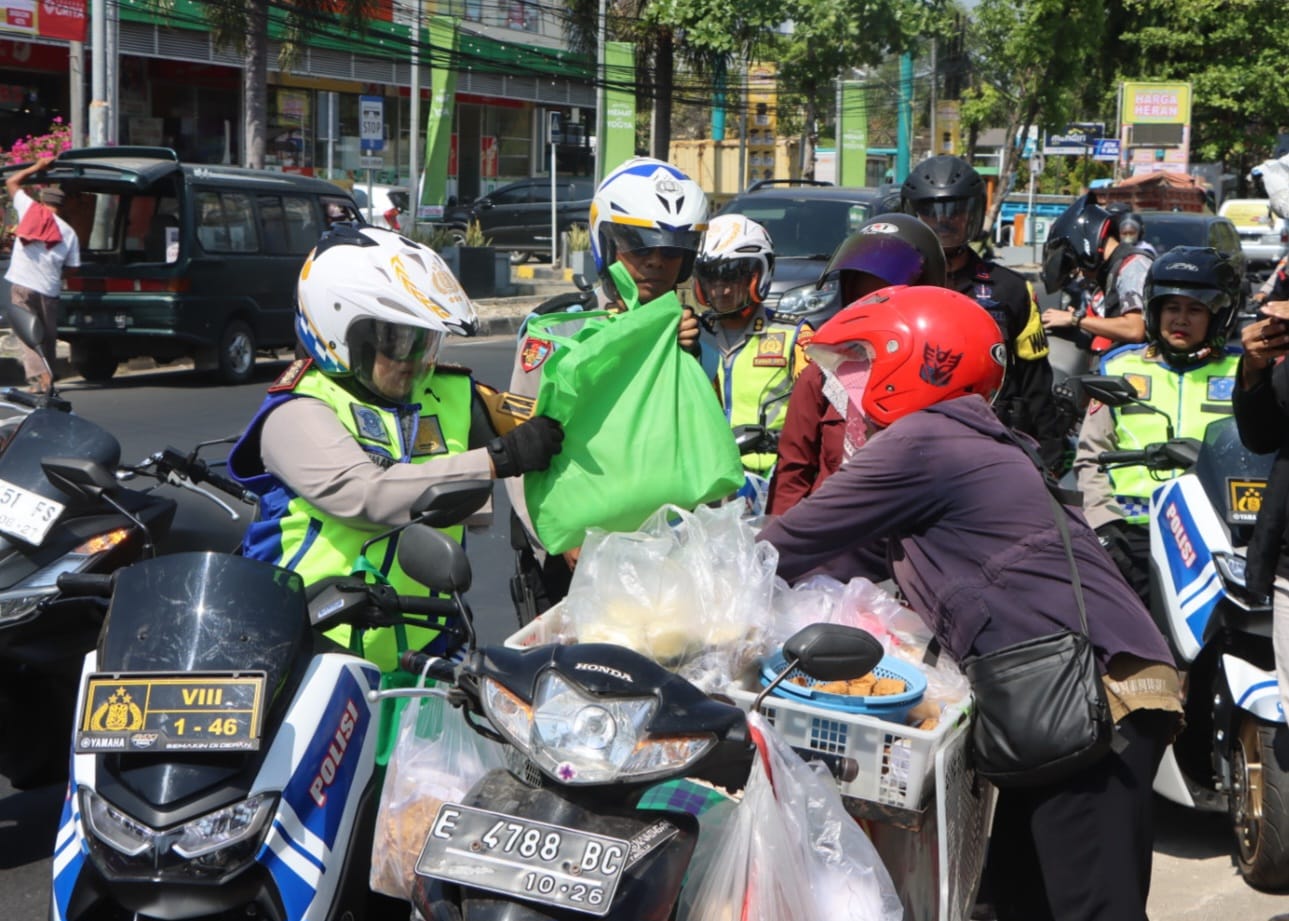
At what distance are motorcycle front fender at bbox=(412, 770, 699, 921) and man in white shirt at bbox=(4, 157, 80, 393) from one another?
11499mm

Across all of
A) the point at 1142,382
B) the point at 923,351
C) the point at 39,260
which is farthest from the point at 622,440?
the point at 39,260

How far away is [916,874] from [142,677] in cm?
152

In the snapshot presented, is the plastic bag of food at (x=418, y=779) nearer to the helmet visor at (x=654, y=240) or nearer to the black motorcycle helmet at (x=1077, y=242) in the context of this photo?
the helmet visor at (x=654, y=240)

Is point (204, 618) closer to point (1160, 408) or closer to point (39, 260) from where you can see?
point (1160, 408)

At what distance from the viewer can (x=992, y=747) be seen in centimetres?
295

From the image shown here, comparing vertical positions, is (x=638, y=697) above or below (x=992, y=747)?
above

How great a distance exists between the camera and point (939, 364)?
3.19 metres

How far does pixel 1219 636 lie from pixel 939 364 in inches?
75.7

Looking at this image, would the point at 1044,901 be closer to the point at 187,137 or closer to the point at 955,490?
the point at 955,490

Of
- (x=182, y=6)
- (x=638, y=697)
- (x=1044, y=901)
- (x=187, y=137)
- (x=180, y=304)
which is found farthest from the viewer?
(x=187, y=137)

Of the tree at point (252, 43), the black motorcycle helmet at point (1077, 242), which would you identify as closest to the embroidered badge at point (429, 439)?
the black motorcycle helmet at point (1077, 242)

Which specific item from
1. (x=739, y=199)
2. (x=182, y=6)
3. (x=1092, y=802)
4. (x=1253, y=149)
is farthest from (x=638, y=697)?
(x=1253, y=149)

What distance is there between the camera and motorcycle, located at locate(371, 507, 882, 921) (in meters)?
2.44

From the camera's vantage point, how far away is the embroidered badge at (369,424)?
348 cm
